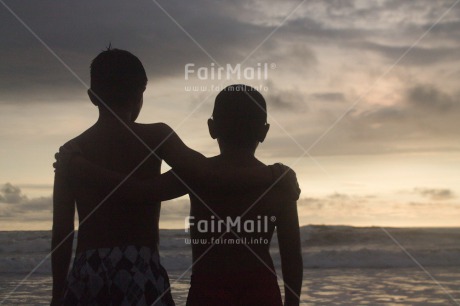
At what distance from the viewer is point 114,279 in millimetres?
2264

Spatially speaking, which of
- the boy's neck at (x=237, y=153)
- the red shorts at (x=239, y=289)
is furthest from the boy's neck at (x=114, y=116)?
the red shorts at (x=239, y=289)

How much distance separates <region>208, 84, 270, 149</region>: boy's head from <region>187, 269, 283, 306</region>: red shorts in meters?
0.48

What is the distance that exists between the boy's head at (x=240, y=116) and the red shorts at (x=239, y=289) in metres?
0.48

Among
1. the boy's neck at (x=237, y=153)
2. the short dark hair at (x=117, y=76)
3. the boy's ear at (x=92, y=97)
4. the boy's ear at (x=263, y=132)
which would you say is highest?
the short dark hair at (x=117, y=76)

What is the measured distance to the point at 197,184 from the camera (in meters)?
2.33

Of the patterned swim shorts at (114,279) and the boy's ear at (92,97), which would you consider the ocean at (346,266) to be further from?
the boy's ear at (92,97)

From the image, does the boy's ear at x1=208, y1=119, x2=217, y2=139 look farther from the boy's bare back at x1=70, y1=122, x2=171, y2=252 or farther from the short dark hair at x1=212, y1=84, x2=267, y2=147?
the boy's bare back at x1=70, y1=122, x2=171, y2=252

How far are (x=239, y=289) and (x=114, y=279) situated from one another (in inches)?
17.9

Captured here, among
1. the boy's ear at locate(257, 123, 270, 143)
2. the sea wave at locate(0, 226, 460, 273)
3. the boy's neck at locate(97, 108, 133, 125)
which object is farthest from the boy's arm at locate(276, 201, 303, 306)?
the sea wave at locate(0, 226, 460, 273)

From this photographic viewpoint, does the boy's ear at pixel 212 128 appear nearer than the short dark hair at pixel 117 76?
No

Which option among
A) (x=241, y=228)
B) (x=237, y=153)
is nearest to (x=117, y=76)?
(x=237, y=153)

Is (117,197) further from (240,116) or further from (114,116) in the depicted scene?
(240,116)

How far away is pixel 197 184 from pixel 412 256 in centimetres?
1472

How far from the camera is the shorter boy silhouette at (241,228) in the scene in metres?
2.34
